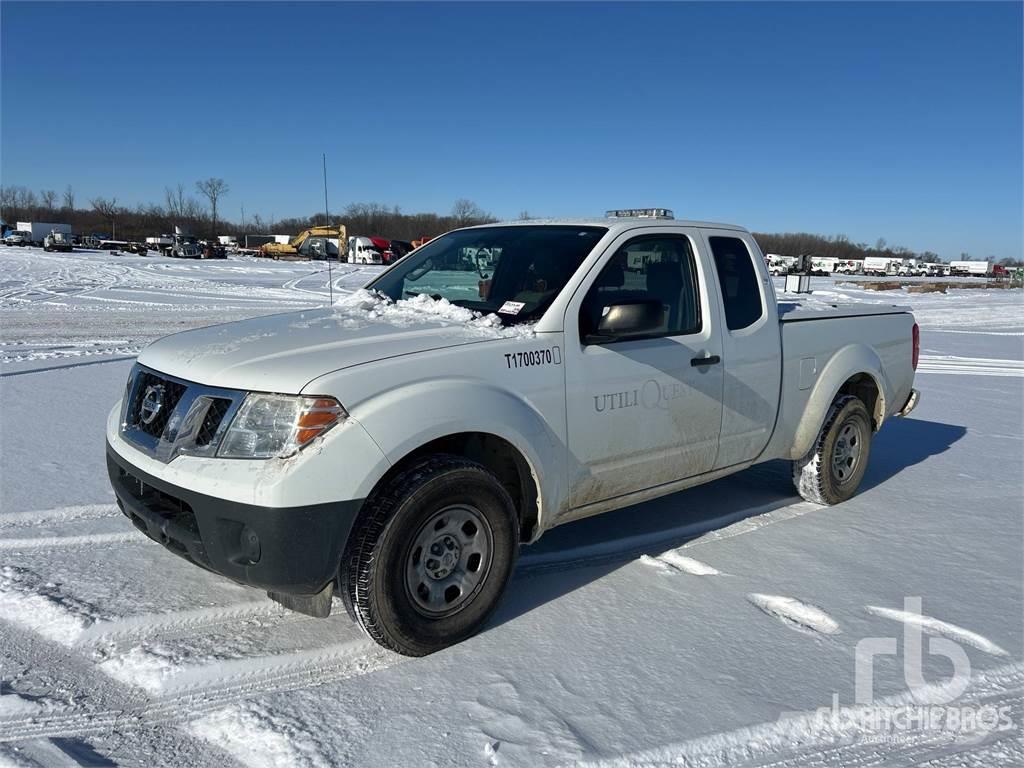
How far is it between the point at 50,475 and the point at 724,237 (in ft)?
15.5

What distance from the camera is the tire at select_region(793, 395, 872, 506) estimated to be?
A: 5.36 meters

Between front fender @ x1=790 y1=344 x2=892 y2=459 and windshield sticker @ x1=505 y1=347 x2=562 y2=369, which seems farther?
front fender @ x1=790 y1=344 x2=892 y2=459

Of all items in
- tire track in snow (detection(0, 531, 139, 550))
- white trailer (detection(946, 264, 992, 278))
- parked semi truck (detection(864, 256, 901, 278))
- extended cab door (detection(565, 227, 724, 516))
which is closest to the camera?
extended cab door (detection(565, 227, 724, 516))

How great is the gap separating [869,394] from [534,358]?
139 inches

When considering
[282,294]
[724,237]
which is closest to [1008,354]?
[724,237]

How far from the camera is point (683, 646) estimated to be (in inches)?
134

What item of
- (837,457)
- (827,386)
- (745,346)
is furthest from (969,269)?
(745,346)

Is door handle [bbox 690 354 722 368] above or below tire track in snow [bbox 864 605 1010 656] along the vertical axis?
above

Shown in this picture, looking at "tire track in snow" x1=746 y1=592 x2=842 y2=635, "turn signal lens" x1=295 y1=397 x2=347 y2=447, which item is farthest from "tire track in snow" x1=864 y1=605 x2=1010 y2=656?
"turn signal lens" x1=295 y1=397 x2=347 y2=447

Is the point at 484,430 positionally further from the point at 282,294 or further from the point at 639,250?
the point at 282,294

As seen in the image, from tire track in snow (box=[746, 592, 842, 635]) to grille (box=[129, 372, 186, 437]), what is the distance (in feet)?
9.55

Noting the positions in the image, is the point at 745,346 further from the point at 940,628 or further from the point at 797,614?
the point at 940,628

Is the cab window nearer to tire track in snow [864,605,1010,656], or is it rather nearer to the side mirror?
the side mirror

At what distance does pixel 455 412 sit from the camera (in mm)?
3215
